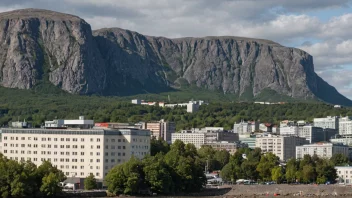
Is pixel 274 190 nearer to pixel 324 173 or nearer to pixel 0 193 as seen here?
pixel 324 173

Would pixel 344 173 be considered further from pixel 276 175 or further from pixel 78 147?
pixel 78 147

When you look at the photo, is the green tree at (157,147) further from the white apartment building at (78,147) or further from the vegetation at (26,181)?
the vegetation at (26,181)

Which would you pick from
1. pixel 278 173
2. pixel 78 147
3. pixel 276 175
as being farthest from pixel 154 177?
pixel 278 173

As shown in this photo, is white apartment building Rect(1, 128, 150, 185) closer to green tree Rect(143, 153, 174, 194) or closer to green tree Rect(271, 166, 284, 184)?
green tree Rect(143, 153, 174, 194)

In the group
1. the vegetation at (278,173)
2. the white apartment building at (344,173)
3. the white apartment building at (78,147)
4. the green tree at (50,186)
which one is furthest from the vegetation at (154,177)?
the white apartment building at (344,173)

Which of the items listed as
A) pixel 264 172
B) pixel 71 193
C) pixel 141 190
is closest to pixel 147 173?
pixel 141 190

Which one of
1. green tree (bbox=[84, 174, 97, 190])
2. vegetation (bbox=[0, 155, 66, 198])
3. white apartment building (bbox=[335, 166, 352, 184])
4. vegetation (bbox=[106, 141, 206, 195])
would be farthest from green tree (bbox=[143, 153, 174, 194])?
white apartment building (bbox=[335, 166, 352, 184])
